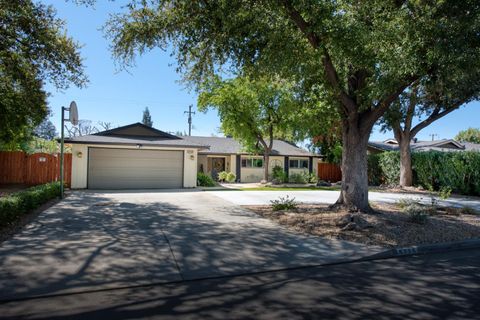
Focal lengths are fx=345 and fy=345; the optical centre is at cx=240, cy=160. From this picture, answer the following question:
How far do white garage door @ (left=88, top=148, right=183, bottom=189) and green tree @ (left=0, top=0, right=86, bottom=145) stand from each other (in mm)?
4591

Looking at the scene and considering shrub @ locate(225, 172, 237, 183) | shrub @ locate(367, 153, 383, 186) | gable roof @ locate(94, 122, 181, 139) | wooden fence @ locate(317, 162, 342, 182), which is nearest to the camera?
gable roof @ locate(94, 122, 181, 139)

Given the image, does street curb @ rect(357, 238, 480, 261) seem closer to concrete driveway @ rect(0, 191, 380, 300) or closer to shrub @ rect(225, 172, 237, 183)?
concrete driveway @ rect(0, 191, 380, 300)

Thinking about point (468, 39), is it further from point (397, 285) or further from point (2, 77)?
point (2, 77)

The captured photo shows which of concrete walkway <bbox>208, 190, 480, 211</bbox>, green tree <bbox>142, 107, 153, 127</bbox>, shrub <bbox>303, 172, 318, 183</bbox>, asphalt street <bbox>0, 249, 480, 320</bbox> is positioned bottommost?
asphalt street <bbox>0, 249, 480, 320</bbox>

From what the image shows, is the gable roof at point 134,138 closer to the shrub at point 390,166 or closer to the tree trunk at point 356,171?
the tree trunk at point 356,171

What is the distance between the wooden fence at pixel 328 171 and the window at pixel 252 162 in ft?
16.9

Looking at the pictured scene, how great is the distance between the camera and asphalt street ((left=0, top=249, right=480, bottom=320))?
3.80m

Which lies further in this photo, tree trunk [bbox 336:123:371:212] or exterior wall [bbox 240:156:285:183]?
exterior wall [bbox 240:156:285:183]

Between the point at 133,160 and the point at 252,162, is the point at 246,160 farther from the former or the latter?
the point at 133,160

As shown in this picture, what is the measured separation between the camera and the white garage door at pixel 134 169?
1822cm

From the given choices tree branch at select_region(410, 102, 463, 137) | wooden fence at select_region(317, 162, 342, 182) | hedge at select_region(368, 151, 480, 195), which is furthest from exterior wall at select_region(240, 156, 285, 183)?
tree branch at select_region(410, 102, 463, 137)

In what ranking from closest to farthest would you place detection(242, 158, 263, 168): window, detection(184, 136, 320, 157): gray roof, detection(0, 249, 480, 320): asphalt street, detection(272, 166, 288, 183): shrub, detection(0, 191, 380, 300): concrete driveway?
detection(0, 249, 480, 320): asphalt street, detection(0, 191, 380, 300): concrete driveway, detection(272, 166, 288, 183): shrub, detection(184, 136, 320, 157): gray roof, detection(242, 158, 263, 168): window

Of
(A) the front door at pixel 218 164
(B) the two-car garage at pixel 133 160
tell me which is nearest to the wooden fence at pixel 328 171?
(A) the front door at pixel 218 164

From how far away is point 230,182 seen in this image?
27.0 meters
